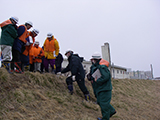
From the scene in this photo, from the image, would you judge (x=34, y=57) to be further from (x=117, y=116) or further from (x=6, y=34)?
(x=117, y=116)

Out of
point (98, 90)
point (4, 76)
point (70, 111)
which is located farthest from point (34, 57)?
point (98, 90)

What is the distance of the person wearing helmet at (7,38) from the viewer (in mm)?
5613

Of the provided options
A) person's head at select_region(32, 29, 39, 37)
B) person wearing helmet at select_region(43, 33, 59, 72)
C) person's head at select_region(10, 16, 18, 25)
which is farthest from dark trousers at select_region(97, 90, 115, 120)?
person's head at select_region(32, 29, 39, 37)

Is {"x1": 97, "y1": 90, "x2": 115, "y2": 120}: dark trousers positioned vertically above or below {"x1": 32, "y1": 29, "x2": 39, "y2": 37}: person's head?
below

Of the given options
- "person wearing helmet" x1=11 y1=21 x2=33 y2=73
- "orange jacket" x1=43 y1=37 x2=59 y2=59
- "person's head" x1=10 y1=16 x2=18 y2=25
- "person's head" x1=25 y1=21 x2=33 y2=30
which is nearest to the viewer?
"person's head" x1=10 y1=16 x2=18 y2=25

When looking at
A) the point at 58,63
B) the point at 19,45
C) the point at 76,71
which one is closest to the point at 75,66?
the point at 76,71

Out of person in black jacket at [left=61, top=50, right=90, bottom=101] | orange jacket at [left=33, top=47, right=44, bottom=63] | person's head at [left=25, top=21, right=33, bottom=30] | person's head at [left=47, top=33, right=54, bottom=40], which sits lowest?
person in black jacket at [left=61, top=50, right=90, bottom=101]

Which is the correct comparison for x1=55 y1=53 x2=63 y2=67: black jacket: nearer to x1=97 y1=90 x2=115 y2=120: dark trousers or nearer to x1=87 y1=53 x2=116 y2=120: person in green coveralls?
x1=87 y1=53 x2=116 y2=120: person in green coveralls

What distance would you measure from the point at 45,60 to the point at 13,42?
8.11 feet

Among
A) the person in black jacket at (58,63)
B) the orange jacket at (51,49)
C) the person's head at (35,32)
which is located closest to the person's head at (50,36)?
the orange jacket at (51,49)

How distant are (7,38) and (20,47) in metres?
0.68

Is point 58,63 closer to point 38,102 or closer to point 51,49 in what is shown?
point 51,49

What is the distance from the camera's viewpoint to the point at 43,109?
4.41 metres

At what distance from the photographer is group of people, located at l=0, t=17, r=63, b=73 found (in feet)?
18.7
